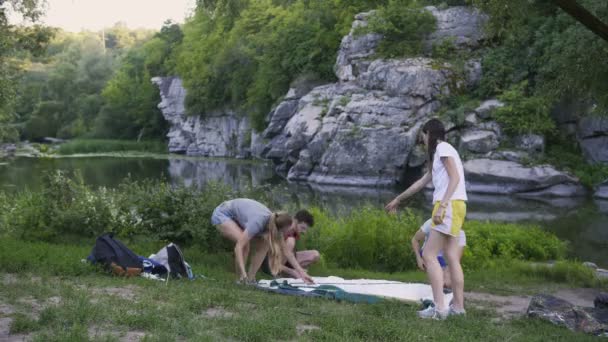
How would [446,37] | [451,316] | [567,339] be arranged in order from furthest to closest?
[446,37] → [451,316] → [567,339]

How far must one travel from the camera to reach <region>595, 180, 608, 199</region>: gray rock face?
27.4 metres

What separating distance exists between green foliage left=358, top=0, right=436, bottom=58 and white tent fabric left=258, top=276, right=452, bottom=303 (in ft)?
96.6

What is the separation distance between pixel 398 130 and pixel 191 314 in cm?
2835

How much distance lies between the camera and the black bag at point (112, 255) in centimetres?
795

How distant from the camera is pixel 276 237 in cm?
825

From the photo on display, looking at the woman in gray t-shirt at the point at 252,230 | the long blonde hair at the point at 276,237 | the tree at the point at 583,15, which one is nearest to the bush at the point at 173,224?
the woman in gray t-shirt at the point at 252,230

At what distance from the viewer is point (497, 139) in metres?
31.4

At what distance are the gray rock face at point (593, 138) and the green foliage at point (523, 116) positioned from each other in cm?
153

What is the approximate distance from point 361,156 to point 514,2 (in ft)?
80.6

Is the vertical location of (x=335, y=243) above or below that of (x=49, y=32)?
below

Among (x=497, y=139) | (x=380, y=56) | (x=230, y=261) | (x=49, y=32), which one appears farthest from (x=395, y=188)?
(x=230, y=261)

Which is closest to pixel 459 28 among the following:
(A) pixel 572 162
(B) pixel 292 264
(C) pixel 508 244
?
(A) pixel 572 162

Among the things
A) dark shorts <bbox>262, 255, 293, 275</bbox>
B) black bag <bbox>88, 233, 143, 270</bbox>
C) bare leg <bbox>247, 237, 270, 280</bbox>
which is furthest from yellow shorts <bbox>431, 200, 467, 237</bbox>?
black bag <bbox>88, 233, 143, 270</bbox>

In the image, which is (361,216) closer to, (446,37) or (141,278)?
(141,278)
